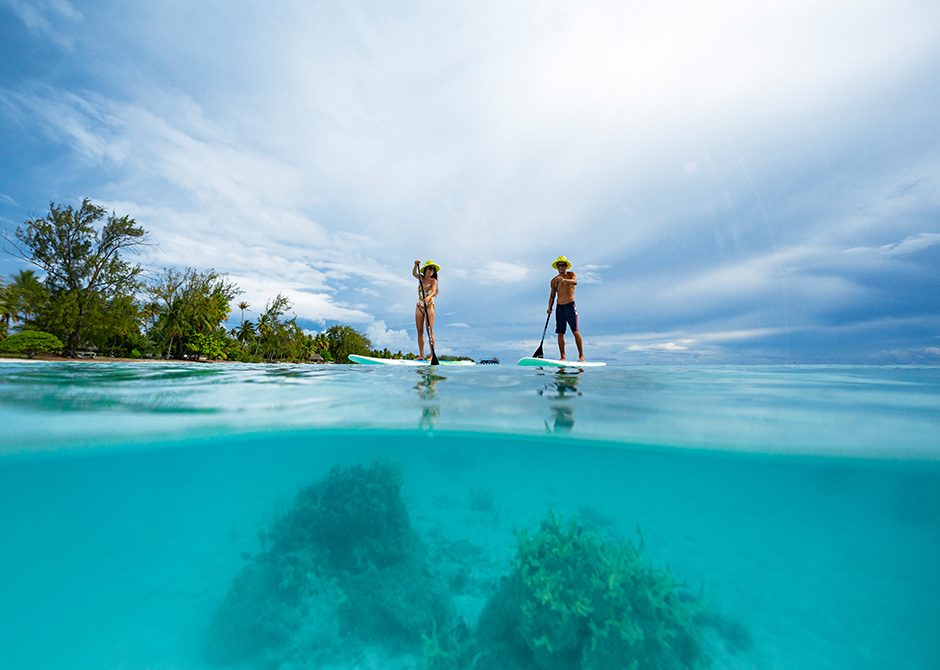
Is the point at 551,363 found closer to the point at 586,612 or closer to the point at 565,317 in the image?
the point at 565,317

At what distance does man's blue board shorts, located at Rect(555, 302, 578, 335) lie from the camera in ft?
48.4

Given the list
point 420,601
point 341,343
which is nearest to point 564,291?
point 420,601

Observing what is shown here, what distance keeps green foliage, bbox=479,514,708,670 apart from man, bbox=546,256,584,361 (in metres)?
10.3

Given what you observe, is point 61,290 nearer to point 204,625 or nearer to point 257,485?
point 257,485

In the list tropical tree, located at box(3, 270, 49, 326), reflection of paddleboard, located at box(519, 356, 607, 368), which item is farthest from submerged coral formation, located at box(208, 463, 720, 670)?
tropical tree, located at box(3, 270, 49, 326)

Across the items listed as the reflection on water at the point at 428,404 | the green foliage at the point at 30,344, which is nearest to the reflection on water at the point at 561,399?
the reflection on water at the point at 428,404

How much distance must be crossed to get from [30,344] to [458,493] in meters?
29.3

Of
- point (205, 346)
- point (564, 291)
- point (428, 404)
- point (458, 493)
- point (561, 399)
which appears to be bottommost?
point (458, 493)

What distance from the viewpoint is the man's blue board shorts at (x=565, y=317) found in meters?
14.8

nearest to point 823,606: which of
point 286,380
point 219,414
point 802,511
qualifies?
point 802,511

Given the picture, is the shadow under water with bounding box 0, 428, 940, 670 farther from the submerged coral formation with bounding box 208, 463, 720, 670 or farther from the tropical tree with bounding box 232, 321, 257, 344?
the tropical tree with bounding box 232, 321, 257, 344

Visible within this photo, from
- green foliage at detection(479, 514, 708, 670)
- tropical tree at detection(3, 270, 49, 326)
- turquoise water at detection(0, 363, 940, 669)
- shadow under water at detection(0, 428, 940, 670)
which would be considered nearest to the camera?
green foliage at detection(479, 514, 708, 670)

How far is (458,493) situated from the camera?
37.6ft

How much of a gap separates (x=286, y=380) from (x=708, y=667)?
393 inches
